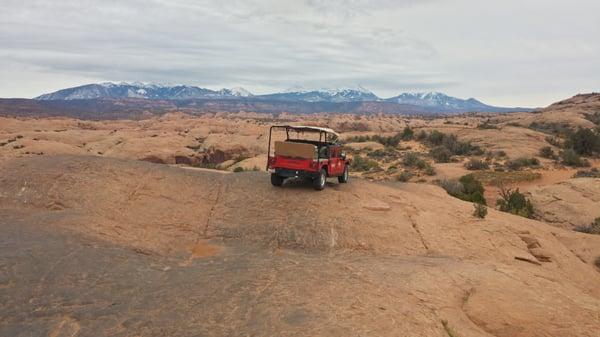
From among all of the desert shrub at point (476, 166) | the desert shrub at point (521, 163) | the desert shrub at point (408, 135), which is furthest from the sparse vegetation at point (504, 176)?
the desert shrub at point (408, 135)

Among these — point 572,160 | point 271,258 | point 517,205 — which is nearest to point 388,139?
point 572,160

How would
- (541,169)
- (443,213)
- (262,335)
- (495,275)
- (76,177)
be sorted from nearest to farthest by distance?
(262,335) → (495,275) → (76,177) → (443,213) → (541,169)

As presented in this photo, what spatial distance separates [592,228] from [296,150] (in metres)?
12.6

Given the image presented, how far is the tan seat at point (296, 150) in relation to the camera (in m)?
14.7

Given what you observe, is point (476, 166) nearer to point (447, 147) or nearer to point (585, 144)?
point (447, 147)

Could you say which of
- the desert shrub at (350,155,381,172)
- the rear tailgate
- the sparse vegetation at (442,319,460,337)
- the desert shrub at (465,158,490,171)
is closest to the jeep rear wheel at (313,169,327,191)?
the rear tailgate

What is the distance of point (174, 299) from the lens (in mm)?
7211

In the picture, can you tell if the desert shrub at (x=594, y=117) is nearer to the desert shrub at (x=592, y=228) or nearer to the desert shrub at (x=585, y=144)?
the desert shrub at (x=585, y=144)

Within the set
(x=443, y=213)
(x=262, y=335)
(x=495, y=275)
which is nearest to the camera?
(x=262, y=335)

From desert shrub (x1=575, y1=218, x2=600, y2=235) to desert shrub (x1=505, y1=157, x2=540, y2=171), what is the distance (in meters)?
15.3

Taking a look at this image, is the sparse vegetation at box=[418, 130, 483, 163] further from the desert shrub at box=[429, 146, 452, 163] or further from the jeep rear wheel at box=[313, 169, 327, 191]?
the jeep rear wheel at box=[313, 169, 327, 191]

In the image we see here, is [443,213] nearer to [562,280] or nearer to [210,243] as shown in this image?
[562,280]

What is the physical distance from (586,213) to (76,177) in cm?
2016

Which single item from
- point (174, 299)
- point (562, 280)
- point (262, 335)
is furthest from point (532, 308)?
point (174, 299)
